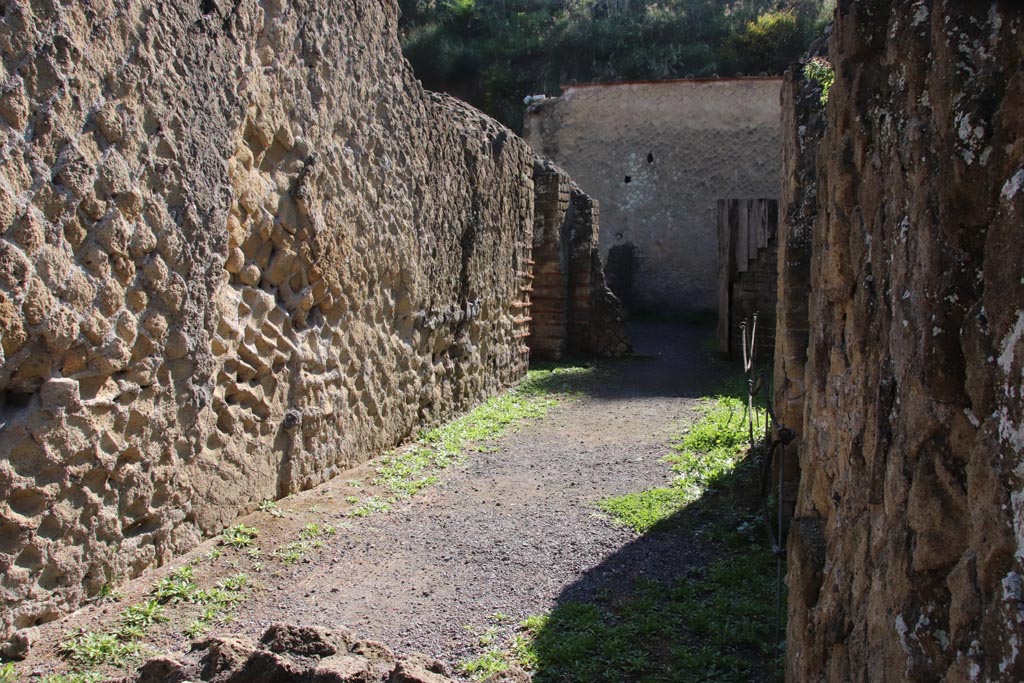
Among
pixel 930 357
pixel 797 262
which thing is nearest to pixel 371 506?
pixel 797 262

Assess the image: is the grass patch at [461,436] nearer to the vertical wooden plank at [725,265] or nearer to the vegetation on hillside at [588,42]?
the vertical wooden plank at [725,265]

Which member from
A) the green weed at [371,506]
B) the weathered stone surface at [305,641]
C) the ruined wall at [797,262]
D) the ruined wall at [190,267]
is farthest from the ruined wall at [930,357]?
the green weed at [371,506]

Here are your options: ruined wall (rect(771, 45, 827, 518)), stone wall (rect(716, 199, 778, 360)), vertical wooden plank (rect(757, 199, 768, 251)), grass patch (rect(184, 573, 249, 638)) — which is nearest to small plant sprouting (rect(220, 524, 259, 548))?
grass patch (rect(184, 573, 249, 638))

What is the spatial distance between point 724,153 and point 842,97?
15160mm

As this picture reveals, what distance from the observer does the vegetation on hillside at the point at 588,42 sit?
22609 mm

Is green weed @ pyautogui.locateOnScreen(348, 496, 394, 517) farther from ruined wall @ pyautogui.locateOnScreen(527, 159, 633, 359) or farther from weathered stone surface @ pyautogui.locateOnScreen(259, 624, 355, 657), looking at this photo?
ruined wall @ pyautogui.locateOnScreen(527, 159, 633, 359)

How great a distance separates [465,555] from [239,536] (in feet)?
3.74

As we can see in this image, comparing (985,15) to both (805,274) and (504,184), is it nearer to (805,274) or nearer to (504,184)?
(805,274)

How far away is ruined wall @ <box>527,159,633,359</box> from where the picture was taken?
1104 centimetres

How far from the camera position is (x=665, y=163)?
1714cm

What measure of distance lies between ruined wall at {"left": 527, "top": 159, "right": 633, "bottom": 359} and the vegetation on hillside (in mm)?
11909

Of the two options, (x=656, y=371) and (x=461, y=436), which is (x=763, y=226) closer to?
(x=656, y=371)

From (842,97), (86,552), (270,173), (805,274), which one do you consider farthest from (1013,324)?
(270,173)

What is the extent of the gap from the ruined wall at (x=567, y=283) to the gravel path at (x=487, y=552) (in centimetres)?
410
